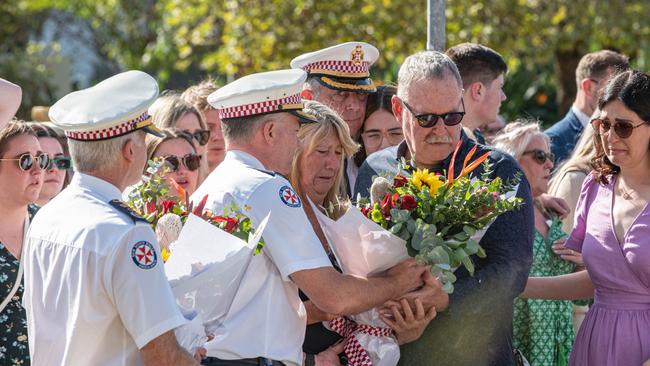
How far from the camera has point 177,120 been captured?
659 cm

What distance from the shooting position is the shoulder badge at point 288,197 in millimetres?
3967

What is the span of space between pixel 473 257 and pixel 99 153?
5.59 feet

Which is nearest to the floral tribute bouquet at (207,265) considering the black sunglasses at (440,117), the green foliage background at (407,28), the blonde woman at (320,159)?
the blonde woman at (320,159)

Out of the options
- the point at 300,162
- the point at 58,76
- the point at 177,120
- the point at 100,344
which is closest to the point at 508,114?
the point at 58,76

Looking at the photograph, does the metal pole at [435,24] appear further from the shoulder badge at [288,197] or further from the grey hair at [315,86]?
the shoulder badge at [288,197]

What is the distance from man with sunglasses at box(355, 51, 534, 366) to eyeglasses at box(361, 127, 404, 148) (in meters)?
1.41

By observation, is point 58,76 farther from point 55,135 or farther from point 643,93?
point 643,93

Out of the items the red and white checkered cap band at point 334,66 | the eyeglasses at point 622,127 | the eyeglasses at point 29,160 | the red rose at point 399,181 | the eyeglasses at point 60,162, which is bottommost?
the eyeglasses at point 60,162

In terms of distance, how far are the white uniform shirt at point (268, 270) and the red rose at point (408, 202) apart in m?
0.36

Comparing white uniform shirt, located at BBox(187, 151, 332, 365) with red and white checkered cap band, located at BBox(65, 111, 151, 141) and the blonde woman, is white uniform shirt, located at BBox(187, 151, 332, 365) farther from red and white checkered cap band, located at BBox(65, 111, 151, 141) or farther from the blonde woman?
the blonde woman

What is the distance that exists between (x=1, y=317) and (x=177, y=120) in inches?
85.3

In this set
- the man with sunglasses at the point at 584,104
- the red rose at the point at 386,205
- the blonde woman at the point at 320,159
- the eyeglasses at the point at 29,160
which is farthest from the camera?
the man with sunglasses at the point at 584,104

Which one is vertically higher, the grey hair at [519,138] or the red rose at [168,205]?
the red rose at [168,205]

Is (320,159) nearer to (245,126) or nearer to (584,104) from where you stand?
(245,126)
